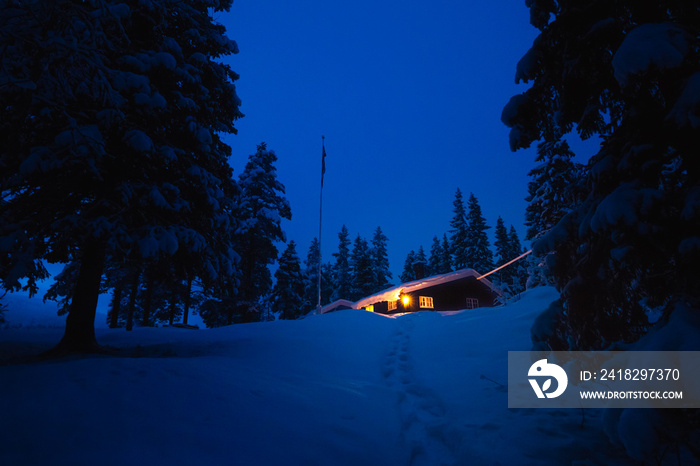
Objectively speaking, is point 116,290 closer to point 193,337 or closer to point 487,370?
point 193,337

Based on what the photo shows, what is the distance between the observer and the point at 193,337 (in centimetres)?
1002

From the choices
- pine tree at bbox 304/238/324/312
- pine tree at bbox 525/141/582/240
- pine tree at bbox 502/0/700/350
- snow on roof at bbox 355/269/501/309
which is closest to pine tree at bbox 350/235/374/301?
pine tree at bbox 304/238/324/312

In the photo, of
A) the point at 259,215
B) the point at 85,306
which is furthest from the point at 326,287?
the point at 85,306

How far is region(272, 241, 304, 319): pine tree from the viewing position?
110 ft

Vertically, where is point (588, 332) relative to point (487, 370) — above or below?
above

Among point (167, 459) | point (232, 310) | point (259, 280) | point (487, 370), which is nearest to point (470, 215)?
point (259, 280)

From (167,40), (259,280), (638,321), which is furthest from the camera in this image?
(259,280)

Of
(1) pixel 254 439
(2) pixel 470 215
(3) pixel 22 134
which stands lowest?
(1) pixel 254 439

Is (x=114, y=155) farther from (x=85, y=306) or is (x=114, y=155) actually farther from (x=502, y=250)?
(x=502, y=250)

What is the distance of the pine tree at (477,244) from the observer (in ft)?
120

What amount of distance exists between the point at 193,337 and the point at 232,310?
46.3ft

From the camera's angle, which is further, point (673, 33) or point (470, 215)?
point (470, 215)

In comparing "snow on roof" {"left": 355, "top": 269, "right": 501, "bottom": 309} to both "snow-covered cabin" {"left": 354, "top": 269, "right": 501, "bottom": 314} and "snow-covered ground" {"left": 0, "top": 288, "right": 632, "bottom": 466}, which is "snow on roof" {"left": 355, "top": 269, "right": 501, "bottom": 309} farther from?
"snow-covered ground" {"left": 0, "top": 288, "right": 632, "bottom": 466}

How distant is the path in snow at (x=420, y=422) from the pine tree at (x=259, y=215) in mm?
16126
